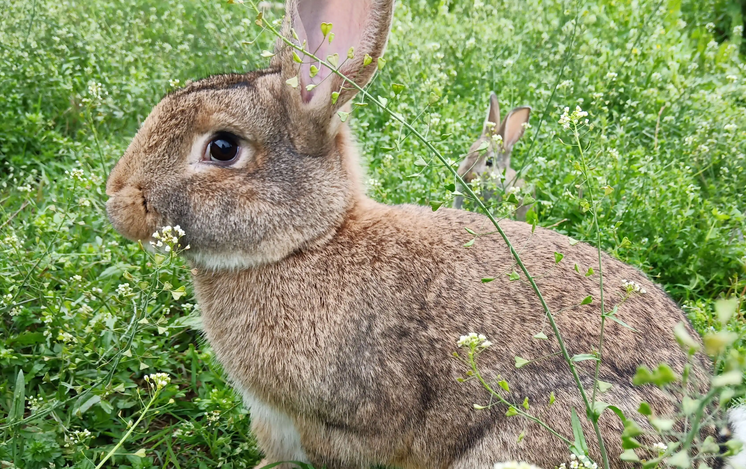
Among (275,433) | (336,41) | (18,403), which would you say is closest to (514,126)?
(336,41)

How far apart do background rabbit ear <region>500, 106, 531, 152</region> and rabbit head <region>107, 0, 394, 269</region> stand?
217 cm

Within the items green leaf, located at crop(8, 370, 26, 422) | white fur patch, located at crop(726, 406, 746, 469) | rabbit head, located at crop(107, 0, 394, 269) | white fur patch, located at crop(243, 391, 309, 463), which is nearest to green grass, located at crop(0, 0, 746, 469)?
green leaf, located at crop(8, 370, 26, 422)

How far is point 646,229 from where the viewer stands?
384 cm

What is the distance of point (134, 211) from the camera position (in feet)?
8.19

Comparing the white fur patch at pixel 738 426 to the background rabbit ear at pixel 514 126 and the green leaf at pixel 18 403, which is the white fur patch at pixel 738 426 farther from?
the green leaf at pixel 18 403

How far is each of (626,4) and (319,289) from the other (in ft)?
16.8

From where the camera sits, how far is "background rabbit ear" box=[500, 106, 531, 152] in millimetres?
4521

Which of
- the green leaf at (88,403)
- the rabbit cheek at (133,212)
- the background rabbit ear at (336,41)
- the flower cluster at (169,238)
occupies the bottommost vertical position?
the green leaf at (88,403)

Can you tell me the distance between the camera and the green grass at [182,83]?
111 inches

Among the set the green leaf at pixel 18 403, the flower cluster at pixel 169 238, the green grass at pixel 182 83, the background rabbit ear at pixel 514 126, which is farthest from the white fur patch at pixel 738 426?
the green leaf at pixel 18 403

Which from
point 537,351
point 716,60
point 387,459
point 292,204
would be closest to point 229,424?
point 387,459

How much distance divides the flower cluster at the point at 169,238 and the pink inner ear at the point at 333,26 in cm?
71

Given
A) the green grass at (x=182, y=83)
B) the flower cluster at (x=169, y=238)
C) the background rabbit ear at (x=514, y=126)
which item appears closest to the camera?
the flower cluster at (x=169, y=238)

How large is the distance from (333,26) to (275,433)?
1686mm
